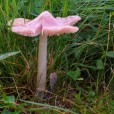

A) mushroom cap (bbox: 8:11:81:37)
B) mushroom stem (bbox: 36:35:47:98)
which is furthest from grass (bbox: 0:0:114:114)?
mushroom cap (bbox: 8:11:81:37)

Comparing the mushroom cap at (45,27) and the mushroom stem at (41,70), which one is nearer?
the mushroom cap at (45,27)

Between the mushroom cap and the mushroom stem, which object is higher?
the mushroom cap

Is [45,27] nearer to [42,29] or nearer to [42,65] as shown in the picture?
[42,29]

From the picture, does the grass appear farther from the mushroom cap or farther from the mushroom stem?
the mushroom cap

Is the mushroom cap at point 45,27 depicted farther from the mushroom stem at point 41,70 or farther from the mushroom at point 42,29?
the mushroom stem at point 41,70

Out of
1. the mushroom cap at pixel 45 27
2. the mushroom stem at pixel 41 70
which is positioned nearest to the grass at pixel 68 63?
the mushroom stem at pixel 41 70

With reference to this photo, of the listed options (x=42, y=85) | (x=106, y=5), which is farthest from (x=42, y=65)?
(x=106, y=5)

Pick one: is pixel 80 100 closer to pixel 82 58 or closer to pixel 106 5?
pixel 82 58
